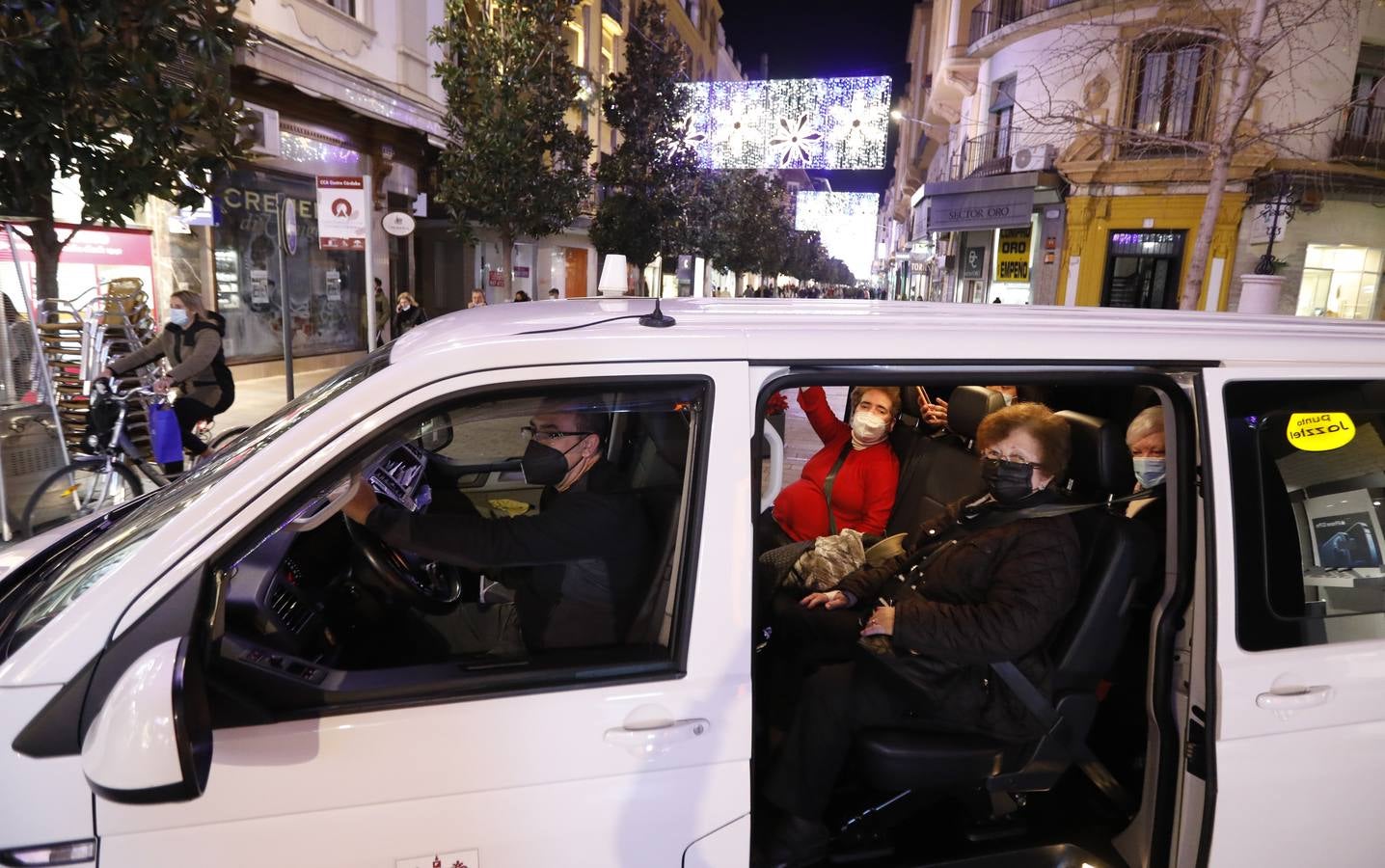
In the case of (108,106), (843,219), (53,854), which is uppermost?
(843,219)

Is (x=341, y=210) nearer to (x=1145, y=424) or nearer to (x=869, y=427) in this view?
(x=869, y=427)

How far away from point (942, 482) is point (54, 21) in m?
5.81

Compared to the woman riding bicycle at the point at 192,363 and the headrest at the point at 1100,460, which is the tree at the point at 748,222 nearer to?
the woman riding bicycle at the point at 192,363

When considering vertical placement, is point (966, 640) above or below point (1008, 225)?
below

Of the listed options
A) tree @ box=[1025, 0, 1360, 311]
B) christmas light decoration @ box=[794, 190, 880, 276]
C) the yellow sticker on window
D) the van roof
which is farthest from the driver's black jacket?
christmas light decoration @ box=[794, 190, 880, 276]

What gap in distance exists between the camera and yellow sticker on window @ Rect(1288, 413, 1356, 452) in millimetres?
2020

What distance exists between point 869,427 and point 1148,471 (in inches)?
50.7

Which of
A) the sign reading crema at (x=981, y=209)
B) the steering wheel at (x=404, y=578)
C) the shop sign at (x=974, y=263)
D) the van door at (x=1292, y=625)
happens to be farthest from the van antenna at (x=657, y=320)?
the shop sign at (x=974, y=263)

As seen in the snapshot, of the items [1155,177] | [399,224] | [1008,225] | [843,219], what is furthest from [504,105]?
[843,219]

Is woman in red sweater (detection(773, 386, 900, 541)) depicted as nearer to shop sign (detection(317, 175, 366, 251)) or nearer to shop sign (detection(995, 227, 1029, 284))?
shop sign (detection(317, 175, 366, 251))

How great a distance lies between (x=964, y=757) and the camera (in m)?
2.24

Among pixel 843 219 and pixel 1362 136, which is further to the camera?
pixel 843 219

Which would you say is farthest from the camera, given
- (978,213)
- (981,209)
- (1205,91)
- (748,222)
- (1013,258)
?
(748,222)

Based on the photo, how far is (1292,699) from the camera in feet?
6.22
